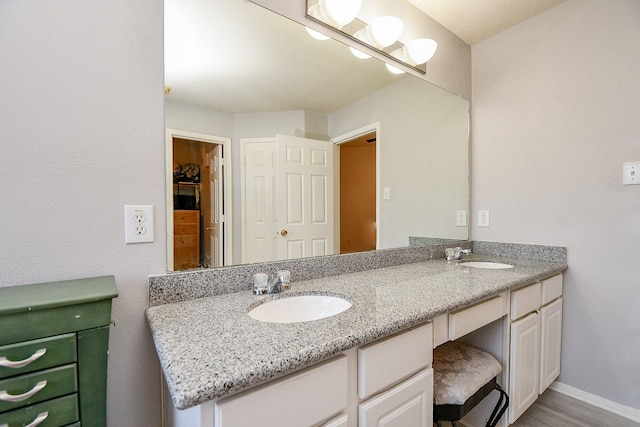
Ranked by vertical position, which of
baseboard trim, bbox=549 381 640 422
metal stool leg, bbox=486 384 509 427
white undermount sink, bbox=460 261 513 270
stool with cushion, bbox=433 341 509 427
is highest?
white undermount sink, bbox=460 261 513 270

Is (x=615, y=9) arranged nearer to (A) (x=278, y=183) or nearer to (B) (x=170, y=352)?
(A) (x=278, y=183)

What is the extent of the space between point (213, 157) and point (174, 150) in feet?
0.50

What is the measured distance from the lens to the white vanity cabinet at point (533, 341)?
52.5 inches

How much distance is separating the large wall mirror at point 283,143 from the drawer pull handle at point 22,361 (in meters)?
0.38

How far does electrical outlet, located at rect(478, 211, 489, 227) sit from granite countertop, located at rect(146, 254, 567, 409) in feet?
2.59

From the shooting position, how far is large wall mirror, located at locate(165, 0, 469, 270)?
1.04 meters

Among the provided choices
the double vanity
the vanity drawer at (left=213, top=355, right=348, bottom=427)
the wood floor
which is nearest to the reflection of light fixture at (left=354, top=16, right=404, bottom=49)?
the double vanity

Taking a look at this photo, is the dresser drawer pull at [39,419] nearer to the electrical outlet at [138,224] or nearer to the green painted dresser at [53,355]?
the green painted dresser at [53,355]

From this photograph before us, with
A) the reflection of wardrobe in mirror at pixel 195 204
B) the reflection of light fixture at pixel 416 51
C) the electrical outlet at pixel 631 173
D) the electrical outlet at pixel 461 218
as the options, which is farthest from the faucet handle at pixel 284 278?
the electrical outlet at pixel 631 173

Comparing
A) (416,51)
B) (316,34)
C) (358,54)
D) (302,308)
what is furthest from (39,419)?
(416,51)

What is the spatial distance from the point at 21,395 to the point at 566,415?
2.25 meters

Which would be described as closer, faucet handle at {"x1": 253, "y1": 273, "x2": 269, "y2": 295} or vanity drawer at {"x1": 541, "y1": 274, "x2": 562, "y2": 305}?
faucet handle at {"x1": 253, "y1": 273, "x2": 269, "y2": 295}

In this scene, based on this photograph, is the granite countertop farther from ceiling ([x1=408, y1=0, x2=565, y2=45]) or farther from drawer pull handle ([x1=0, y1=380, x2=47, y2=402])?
ceiling ([x1=408, y1=0, x2=565, y2=45])

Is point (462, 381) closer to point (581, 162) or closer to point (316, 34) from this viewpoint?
point (581, 162)
